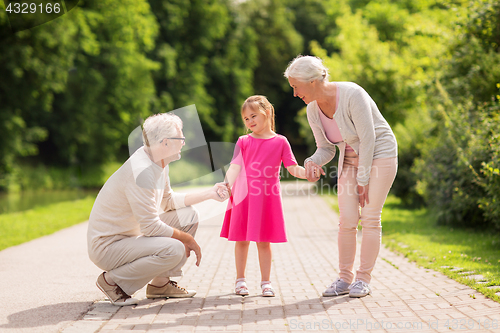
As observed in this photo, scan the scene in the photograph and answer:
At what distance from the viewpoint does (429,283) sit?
16.1ft

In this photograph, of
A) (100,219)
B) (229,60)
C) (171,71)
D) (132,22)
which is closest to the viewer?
(100,219)

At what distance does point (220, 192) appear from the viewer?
4.58 metres

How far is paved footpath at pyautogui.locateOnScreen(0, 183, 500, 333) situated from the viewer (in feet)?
11.7

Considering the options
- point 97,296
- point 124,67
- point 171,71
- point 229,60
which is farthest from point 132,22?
point 97,296

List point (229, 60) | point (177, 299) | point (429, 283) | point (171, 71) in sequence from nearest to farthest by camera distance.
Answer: point (177, 299) < point (429, 283) < point (171, 71) < point (229, 60)

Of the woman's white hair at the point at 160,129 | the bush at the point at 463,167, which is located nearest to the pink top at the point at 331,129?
the woman's white hair at the point at 160,129

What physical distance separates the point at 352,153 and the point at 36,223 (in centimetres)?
778

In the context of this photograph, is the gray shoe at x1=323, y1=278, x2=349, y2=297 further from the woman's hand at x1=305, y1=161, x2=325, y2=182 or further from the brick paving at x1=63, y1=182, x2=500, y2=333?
the woman's hand at x1=305, y1=161, x2=325, y2=182

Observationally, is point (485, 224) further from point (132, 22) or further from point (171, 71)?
point (171, 71)

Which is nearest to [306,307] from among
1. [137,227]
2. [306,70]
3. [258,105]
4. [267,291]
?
[267,291]

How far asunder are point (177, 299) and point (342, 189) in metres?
1.80

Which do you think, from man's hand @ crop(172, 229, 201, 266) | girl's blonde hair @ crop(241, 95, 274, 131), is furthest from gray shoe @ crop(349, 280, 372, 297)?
girl's blonde hair @ crop(241, 95, 274, 131)

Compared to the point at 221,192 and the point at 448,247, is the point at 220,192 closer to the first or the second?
the point at 221,192

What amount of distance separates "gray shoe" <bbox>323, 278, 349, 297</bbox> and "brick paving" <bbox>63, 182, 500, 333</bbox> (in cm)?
7
